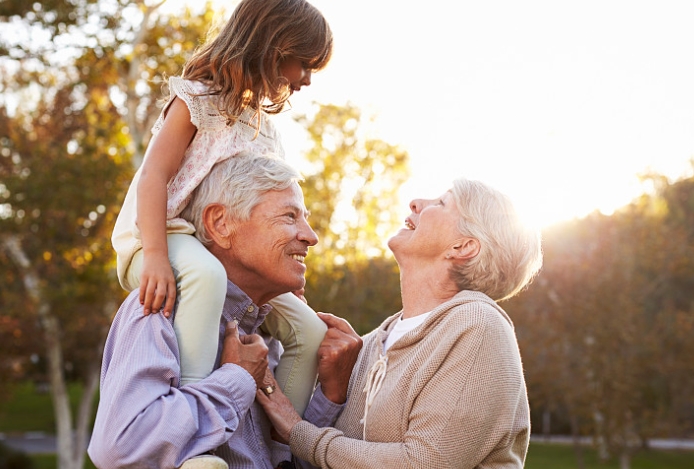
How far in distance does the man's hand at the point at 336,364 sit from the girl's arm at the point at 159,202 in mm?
762

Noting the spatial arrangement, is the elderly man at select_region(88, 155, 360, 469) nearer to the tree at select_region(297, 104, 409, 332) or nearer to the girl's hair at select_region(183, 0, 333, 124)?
the girl's hair at select_region(183, 0, 333, 124)

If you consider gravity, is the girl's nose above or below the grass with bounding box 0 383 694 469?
above

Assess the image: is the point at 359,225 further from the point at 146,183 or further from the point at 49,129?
the point at 146,183

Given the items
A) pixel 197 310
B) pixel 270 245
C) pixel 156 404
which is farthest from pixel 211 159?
pixel 156 404

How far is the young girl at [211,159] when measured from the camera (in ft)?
8.29

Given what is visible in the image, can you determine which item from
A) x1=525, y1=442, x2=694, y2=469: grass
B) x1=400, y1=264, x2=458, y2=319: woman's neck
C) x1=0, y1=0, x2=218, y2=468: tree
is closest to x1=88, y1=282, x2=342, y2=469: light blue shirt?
x1=400, y1=264, x2=458, y2=319: woman's neck

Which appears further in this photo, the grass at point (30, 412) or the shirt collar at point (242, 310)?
the grass at point (30, 412)

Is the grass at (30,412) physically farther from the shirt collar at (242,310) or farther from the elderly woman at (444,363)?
the elderly woman at (444,363)

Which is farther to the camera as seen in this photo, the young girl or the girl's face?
the girl's face

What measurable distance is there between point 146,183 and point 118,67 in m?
13.5

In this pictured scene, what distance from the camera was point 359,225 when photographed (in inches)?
641

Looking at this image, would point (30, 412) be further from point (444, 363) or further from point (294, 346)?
point (444, 363)

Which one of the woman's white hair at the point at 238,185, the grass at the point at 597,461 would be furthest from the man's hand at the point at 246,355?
the grass at the point at 597,461

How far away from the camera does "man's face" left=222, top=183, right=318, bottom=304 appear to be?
2766 millimetres
